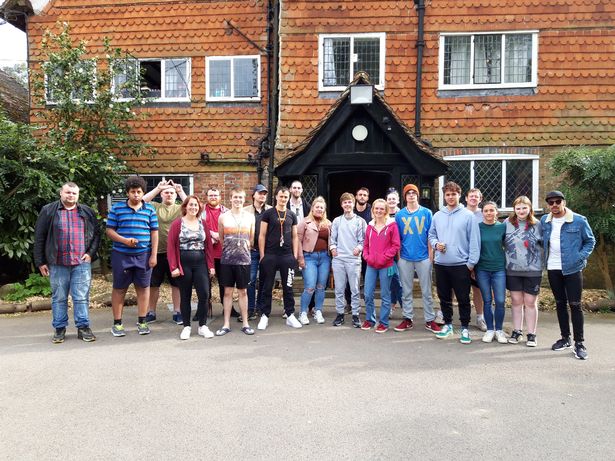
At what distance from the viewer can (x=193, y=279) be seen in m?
5.71

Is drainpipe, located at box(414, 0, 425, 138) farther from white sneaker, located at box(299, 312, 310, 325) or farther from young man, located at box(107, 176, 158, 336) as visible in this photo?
young man, located at box(107, 176, 158, 336)

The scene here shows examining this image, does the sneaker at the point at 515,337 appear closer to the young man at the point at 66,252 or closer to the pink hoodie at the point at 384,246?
the pink hoodie at the point at 384,246

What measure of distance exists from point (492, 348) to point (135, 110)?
30.1 ft

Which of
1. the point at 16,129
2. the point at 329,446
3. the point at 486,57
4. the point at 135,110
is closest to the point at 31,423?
the point at 329,446

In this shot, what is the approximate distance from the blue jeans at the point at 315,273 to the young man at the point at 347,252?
6.7 inches

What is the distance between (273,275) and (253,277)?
0.59 metres

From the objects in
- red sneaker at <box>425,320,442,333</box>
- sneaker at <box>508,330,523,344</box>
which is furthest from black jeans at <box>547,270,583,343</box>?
red sneaker at <box>425,320,442,333</box>

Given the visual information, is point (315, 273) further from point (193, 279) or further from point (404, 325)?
point (193, 279)

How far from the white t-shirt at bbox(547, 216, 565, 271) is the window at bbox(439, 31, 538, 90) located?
17.8ft

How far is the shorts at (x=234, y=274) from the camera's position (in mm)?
5801

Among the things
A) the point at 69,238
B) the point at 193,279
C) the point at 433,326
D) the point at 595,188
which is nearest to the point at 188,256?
the point at 193,279

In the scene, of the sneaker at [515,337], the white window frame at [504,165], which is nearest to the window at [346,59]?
the white window frame at [504,165]

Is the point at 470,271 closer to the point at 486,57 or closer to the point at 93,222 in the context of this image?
the point at 93,222

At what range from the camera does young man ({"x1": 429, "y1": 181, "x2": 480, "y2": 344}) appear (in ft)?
18.2
